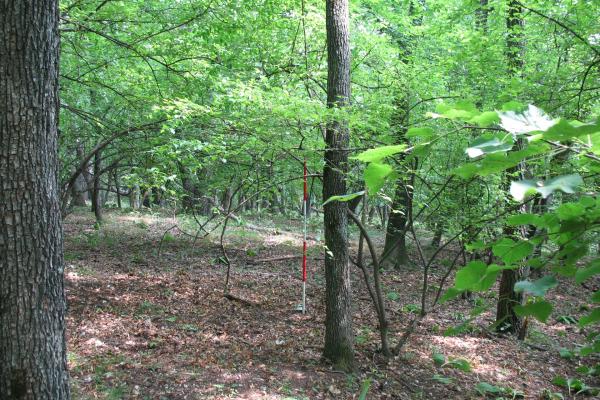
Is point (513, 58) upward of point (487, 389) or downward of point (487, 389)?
upward

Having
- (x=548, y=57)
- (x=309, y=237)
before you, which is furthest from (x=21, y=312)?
(x=309, y=237)

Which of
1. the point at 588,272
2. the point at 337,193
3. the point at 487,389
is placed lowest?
the point at 487,389

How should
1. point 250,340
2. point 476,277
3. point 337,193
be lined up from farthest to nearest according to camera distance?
point 250,340 < point 337,193 < point 476,277

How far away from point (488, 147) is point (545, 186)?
13cm

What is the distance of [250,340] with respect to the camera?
6.14 meters

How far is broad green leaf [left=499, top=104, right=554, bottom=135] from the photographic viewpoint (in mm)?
758

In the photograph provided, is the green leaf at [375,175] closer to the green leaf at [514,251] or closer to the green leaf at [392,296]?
the green leaf at [514,251]

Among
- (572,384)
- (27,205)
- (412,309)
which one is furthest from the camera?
(412,309)

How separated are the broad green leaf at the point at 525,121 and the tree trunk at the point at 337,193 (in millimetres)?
4170

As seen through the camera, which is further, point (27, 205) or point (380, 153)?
point (27, 205)

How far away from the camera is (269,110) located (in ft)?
16.8

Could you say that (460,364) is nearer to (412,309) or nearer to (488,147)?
(412,309)

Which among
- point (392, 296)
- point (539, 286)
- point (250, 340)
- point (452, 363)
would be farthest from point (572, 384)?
point (539, 286)

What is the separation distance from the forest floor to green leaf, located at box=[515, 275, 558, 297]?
2958mm
